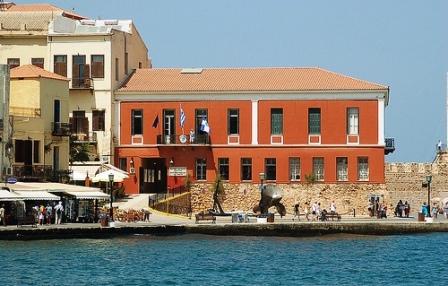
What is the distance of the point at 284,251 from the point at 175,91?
24.1 m

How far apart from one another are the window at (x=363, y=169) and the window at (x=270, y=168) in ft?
17.2

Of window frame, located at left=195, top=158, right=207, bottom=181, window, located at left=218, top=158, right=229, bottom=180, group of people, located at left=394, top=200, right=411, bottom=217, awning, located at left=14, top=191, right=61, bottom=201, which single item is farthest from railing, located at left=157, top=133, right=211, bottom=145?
awning, located at left=14, top=191, right=61, bottom=201

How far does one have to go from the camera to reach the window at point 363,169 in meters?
93.3

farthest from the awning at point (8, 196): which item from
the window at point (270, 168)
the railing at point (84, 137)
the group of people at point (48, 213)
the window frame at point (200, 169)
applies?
the window at point (270, 168)

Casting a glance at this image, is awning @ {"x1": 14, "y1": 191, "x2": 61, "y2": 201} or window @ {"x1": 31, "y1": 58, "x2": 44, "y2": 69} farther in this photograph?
window @ {"x1": 31, "y1": 58, "x2": 44, "y2": 69}

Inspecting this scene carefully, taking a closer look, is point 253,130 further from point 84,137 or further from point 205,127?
point 84,137

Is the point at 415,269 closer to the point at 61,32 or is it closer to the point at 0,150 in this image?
the point at 0,150

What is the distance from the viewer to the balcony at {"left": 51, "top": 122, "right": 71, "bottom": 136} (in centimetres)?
8662

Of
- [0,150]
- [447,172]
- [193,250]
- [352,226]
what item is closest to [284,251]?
[193,250]

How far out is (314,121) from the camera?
93812mm

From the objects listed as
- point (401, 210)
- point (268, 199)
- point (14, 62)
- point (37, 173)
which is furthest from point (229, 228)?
point (14, 62)

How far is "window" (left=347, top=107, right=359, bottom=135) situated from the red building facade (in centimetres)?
6

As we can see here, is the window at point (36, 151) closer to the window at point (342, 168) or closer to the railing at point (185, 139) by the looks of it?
the railing at point (185, 139)

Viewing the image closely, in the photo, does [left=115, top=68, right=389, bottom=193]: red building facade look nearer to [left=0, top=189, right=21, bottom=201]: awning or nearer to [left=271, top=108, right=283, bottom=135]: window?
[left=271, top=108, right=283, bottom=135]: window
